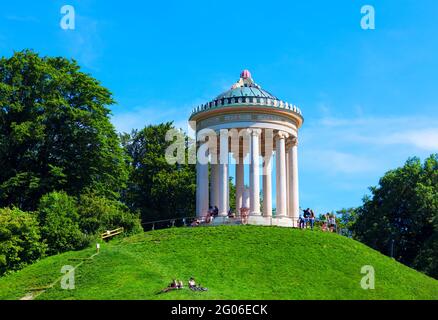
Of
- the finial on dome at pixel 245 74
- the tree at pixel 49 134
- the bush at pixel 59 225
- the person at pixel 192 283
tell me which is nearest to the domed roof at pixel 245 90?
the finial on dome at pixel 245 74

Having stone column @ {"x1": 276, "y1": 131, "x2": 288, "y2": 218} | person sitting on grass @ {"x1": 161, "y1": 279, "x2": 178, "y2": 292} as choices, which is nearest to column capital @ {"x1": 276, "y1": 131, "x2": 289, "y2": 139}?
stone column @ {"x1": 276, "y1": 131, "x2": 288, "y2": 218}

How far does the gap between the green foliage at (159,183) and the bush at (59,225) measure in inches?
708

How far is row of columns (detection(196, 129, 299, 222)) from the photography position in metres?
46.6

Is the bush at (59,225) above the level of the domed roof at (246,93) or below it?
below

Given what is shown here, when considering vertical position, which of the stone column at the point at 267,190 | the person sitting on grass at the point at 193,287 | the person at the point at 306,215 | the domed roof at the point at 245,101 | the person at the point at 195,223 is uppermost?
the domed roof at the point at 245,101

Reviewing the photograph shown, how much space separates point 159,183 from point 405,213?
79.2ft

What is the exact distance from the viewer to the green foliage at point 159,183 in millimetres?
63594

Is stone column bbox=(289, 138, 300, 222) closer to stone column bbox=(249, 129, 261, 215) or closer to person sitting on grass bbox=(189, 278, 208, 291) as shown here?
stone column bbox=(249, 129, 261, 215)

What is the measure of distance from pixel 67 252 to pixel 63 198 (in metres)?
4.65

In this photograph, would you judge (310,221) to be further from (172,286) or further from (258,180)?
(172,286)

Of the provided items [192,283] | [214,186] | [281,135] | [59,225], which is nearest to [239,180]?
[214,186]

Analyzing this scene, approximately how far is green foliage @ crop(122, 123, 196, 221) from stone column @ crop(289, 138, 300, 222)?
52.9 feet

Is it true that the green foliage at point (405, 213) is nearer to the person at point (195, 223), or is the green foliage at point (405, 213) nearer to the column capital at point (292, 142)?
the column capital at point (292, 142)

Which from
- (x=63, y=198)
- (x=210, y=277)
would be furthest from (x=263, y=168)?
(x=210, y=277)
